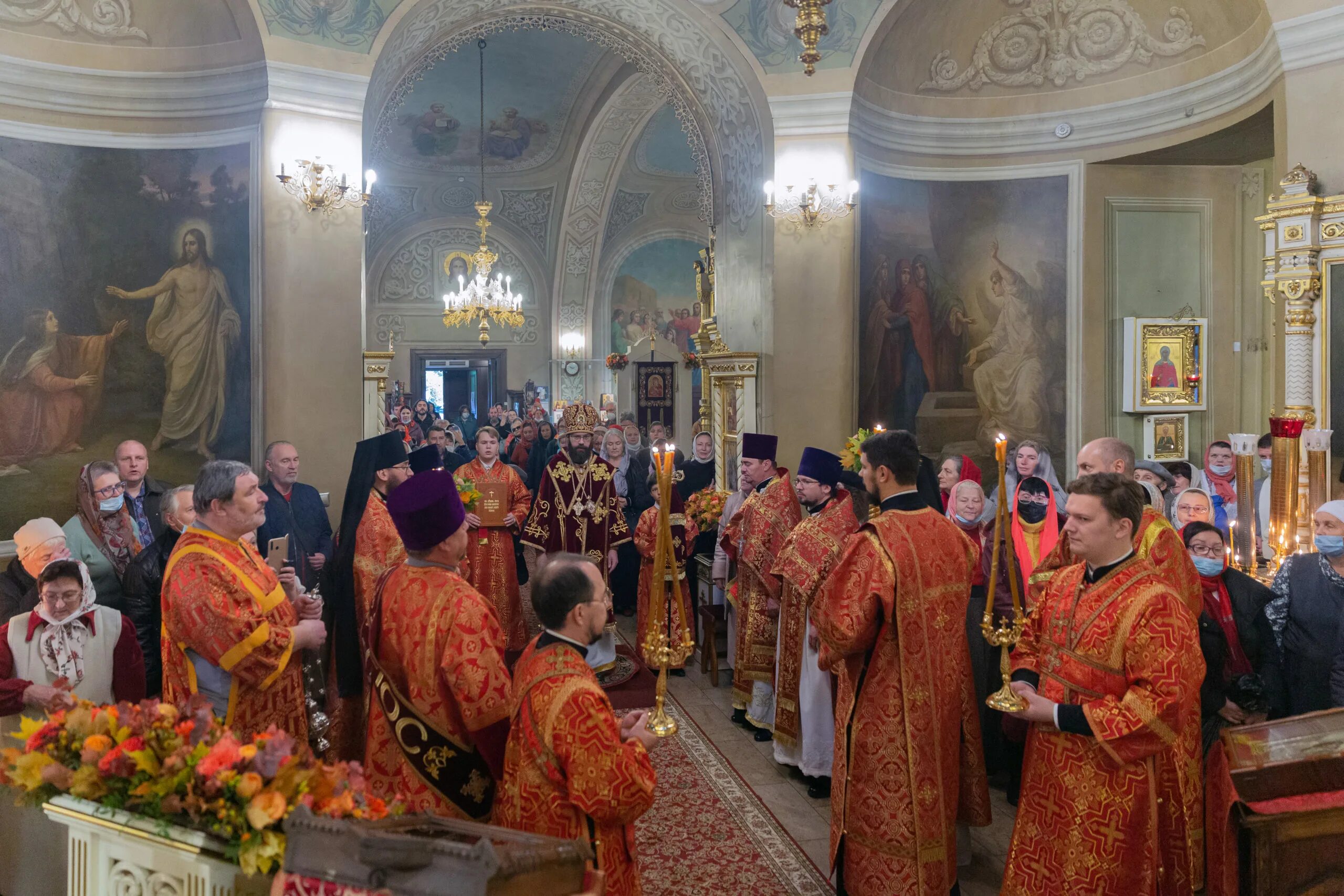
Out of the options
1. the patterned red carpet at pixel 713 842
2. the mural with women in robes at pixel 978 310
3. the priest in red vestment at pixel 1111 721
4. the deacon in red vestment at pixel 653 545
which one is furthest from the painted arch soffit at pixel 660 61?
the priest in red vestment at pixel 1111 721

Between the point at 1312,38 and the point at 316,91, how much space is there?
763 cm

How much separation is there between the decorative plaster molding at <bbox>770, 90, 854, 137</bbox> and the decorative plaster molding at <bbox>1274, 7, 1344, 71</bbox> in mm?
3437

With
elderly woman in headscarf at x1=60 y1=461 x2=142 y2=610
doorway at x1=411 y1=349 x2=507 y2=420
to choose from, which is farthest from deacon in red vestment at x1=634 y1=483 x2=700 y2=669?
doorway at x1=411 y1=349 x2=507 y2=420

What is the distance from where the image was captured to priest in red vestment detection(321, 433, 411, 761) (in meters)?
4.91

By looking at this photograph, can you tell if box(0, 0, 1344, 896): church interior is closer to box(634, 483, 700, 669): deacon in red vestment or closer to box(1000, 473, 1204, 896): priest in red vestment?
box(634, 483, 700, 669): deacon in red vestment

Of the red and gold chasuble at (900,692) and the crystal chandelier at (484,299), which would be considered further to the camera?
the crystal chandelier at (484,299)

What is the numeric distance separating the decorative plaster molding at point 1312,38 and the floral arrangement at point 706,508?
534cm

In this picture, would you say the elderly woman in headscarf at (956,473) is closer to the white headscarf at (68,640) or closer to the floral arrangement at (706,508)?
the floral arrangement at (706,508)

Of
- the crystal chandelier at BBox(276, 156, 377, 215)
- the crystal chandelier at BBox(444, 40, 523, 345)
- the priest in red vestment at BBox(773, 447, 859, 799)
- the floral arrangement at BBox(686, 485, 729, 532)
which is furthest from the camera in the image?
the crystal chandelier at BBox(444, 40, 523, 345)

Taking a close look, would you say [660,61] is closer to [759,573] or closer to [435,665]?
[759,573]

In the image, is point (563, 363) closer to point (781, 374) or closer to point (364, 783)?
point (781, 374)

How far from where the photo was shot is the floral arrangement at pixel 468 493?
22.5 ft

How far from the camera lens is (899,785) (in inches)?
156

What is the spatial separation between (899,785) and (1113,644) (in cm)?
119
